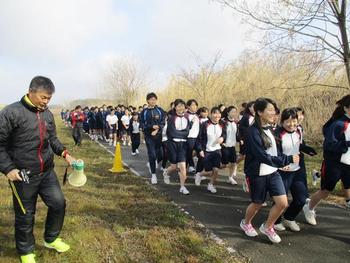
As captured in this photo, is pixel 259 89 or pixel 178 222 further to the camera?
pixel 259 89

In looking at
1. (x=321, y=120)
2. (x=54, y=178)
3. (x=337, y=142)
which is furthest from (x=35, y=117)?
(x=321, y=120)

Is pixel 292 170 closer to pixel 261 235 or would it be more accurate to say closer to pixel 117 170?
pixel 261 235

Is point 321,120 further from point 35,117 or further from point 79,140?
point 35,117

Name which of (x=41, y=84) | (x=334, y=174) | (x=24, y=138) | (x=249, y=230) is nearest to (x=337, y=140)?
(x=334, y=174)

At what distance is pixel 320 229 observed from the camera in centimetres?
595

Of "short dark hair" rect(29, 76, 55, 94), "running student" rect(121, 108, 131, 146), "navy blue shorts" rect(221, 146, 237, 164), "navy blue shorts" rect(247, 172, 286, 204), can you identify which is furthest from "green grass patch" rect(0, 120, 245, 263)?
"running student" rect(121, 108, 131, 146)

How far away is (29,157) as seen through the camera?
443 cm

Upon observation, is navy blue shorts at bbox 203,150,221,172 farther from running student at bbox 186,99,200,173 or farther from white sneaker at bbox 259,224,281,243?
white sneaker at bbox 259,224,281,243

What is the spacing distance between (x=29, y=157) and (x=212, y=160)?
480cm

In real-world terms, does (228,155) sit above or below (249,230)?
above

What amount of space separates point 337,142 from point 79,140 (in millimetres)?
15596

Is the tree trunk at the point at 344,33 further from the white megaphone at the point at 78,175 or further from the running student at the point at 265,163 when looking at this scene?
the white megaphone at the point at 78,175

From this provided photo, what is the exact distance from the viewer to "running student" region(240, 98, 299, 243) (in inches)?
204

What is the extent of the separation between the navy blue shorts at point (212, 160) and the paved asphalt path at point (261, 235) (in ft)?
1.86
